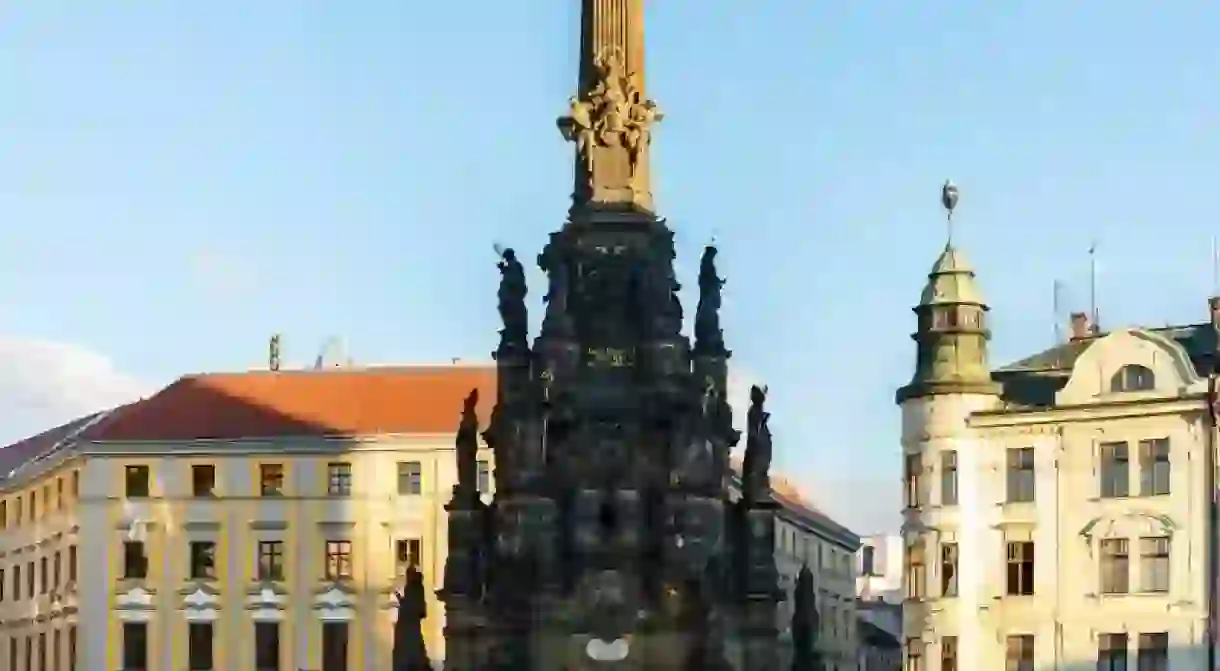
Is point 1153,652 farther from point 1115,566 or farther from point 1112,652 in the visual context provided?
point 1115,566

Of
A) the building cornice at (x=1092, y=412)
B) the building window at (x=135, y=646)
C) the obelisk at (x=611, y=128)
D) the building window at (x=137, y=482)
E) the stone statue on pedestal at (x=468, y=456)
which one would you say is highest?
the obelisk at (x=611, y=128)

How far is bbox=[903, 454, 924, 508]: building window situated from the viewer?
187 ft

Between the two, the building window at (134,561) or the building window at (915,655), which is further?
the building window at (134,561)

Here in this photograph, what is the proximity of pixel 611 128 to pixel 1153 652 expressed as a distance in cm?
1945

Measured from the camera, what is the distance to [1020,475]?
56188 millimetres

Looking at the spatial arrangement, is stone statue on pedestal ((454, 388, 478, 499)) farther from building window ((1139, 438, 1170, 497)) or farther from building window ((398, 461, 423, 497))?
building window ((398, 461, 423, 497))

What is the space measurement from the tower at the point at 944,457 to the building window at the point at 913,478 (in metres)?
0.02

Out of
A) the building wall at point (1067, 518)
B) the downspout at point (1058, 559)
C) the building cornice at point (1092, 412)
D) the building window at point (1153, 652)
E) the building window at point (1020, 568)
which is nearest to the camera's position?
the building window at point (1153, 652)

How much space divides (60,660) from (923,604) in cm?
2949

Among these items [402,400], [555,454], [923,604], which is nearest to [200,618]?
[402,400]

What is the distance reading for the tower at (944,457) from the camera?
5609 centimetres

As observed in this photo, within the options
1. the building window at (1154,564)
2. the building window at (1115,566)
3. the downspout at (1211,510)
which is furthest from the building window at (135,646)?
the downspout at (1211,510)

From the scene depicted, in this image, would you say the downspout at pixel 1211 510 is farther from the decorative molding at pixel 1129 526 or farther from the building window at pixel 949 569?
the building window at pixel 949 569

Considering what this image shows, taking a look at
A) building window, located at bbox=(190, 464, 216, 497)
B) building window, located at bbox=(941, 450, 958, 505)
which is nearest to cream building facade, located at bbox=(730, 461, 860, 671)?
building window, located at bbox=(190, 464, 216, 497)
